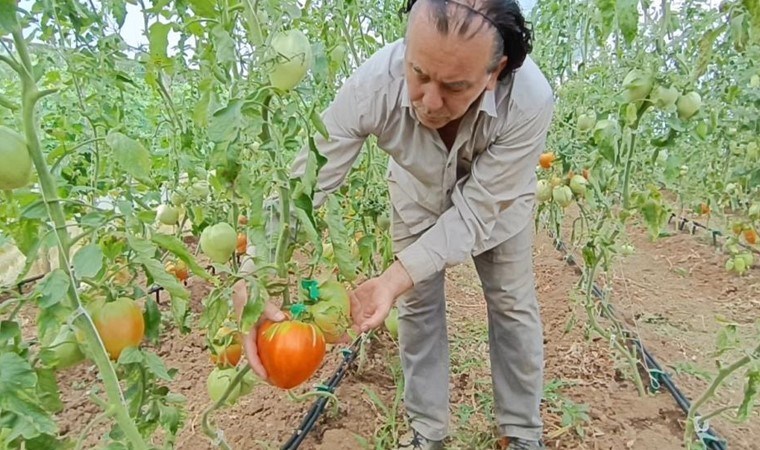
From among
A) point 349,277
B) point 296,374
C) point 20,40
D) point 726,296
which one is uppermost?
point 20,40

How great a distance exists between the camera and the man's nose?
4.32 feet

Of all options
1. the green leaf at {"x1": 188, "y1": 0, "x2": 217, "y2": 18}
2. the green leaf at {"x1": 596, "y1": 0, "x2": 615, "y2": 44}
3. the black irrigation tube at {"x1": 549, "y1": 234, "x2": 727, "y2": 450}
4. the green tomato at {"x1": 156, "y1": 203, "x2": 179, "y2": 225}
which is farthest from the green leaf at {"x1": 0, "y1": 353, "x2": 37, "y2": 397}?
the black irrigation tube at {"x1": 549, "y1": 234, "x2": 727, "y2": 450}

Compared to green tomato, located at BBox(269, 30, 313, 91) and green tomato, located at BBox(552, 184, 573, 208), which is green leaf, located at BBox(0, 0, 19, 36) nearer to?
green tomato, located at BBox(269, 30, 313, 91)

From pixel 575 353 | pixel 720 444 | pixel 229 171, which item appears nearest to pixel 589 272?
pixel 575 353

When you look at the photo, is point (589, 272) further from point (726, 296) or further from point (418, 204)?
point (726, 296)

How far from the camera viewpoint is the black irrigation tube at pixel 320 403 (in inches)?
73.9

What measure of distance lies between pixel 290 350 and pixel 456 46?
24.6 inches

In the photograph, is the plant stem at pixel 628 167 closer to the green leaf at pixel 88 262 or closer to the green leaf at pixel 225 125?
the green leaf at pixel 225 125

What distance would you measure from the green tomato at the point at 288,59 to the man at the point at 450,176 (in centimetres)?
31

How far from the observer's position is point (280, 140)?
1.08m

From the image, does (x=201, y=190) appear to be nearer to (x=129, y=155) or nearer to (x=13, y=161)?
(x=129, y=155)

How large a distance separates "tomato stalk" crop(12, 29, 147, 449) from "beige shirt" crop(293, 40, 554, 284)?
718mm

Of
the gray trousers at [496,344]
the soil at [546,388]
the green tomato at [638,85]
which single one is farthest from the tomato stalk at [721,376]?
the green tomato at [638,85]

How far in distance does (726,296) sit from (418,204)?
2345 millimetres
